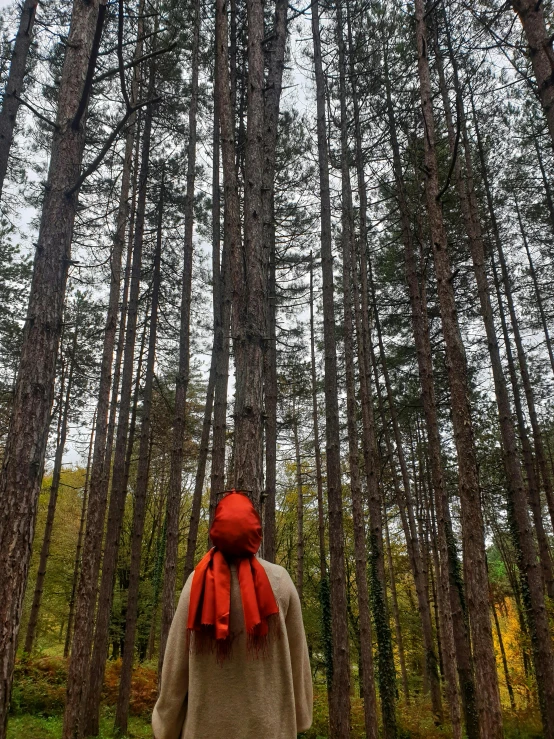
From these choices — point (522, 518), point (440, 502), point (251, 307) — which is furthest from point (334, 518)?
point (251, 307)

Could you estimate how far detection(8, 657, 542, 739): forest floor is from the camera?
10109mm

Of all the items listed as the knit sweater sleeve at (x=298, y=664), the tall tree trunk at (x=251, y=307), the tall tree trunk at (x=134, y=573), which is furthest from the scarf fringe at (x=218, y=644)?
the tall tree trunk at (x=134, y=573)

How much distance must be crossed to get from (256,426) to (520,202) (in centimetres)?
1351

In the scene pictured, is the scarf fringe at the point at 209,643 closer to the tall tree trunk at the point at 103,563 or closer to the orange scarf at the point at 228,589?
the orange scarf at the point at 228,589

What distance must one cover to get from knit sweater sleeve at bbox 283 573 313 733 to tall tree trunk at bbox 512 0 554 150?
15.2 feet

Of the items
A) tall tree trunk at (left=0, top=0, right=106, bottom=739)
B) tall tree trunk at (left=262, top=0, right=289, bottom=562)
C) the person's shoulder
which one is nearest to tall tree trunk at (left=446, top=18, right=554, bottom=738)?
tall tree trunk at (left=262, top=0, right=289, bottom=562)

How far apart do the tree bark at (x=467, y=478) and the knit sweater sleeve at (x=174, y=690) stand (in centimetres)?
357

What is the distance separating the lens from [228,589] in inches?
78.8

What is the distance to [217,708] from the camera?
196 cm

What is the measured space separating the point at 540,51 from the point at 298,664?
18.1ft

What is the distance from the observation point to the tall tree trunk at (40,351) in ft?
12.1

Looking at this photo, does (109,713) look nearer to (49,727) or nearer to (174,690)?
(49,727)

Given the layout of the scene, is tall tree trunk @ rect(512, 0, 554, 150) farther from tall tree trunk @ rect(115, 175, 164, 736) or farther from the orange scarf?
tall tree trunk @ rect(115, 175, 164, 736)

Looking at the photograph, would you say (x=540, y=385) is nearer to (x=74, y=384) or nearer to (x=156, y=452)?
(x=156, y=452)
